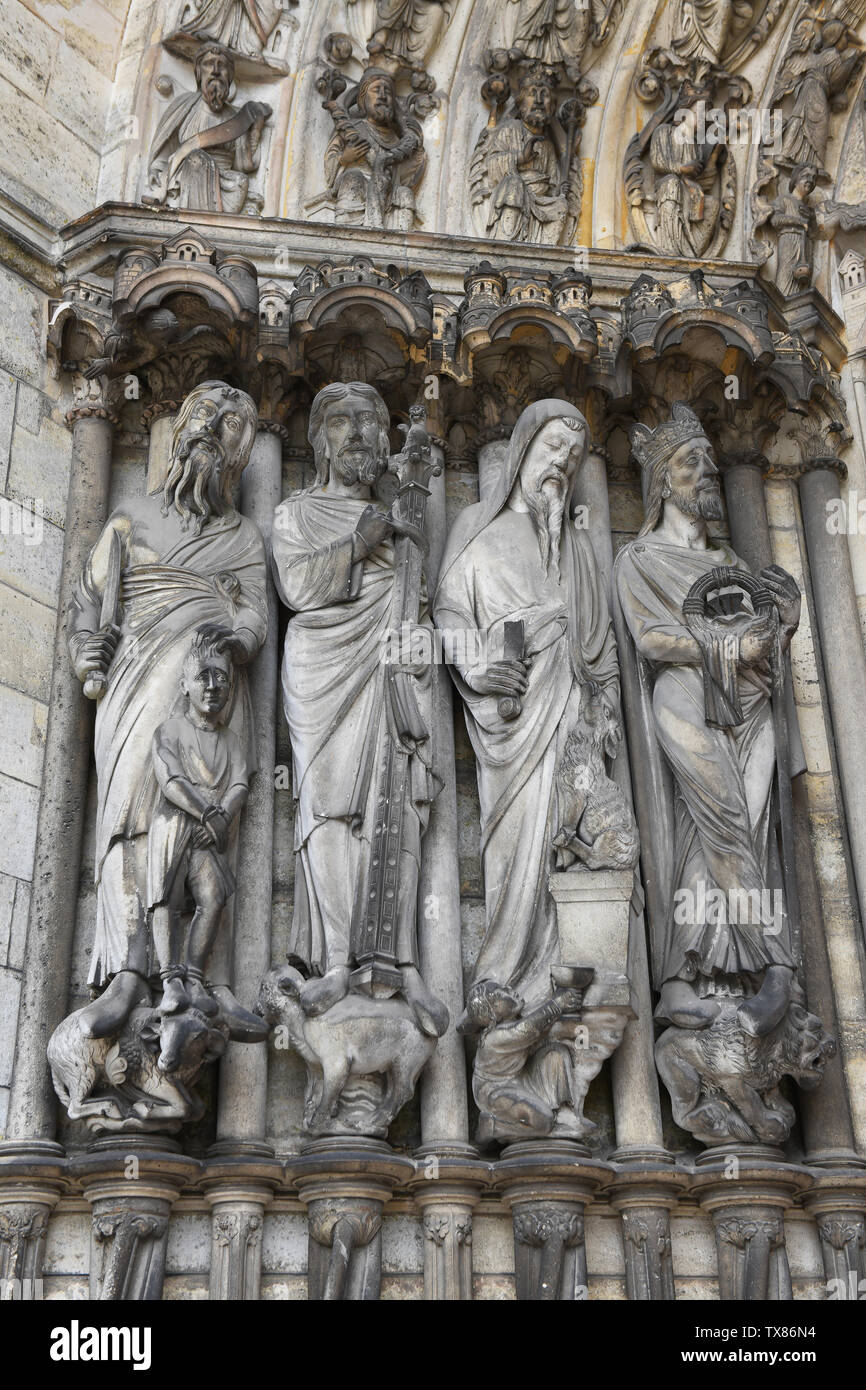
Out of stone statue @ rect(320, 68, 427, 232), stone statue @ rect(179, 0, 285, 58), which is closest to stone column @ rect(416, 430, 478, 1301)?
stone statue @ rect(320, 68, 427, 232)

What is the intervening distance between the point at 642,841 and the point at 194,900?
1.72m

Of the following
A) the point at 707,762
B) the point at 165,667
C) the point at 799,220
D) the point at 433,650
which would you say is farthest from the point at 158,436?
the point at 799,220

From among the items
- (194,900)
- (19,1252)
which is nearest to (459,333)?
(194,900)

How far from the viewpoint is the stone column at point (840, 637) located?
239 inches

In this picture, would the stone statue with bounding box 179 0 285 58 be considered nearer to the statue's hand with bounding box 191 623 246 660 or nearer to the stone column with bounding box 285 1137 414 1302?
the statue's hand with bounding box 191 623 246 660

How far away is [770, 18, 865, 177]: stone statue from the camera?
7090mm

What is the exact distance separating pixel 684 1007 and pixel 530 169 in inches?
155

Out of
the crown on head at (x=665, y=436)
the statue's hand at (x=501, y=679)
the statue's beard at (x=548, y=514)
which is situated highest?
the crown on head at (x=665, y=436)

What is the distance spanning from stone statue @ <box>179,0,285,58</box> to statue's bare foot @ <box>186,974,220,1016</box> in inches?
169

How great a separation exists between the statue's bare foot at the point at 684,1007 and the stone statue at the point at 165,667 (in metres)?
1.43

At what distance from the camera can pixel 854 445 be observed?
682 centimetres

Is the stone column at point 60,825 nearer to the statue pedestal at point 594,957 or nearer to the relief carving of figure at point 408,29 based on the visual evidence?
the statue pedestal at point 594,957

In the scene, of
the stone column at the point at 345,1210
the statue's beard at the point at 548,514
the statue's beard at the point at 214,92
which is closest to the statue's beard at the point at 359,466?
the statue's beard at the point at 548,514
